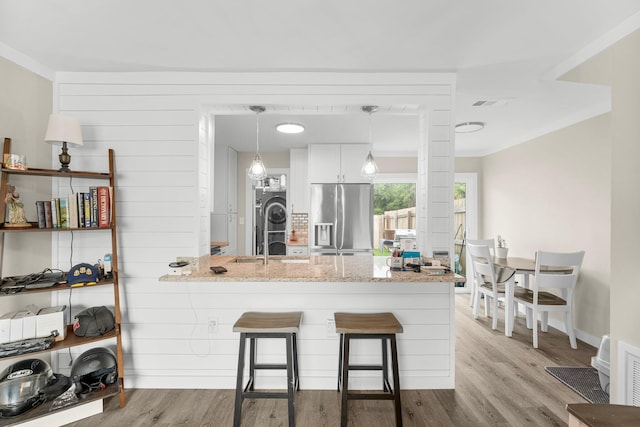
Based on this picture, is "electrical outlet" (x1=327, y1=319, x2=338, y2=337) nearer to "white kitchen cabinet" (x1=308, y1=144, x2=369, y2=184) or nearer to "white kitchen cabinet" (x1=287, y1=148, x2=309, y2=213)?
"white kitchen cabinet" (x1=308, y1=144, x2=369, y2=184)

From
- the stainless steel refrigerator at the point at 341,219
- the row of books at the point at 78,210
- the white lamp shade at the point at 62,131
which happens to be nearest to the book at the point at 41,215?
the row of books at the point at 78,210

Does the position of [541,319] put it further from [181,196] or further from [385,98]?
[181,196]

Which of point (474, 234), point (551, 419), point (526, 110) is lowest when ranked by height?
point (551, 419)

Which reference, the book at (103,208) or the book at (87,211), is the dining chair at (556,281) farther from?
the book at (87,211)

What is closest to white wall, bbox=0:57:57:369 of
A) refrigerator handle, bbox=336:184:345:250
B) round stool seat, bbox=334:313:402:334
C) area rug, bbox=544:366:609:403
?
round stool seat, bbox=334:313:402:334

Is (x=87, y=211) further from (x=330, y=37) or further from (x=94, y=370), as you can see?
(x=330, y=37)

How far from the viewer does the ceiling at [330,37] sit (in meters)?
1.72

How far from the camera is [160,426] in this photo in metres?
2.04

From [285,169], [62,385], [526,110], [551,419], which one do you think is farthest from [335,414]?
[285,169]

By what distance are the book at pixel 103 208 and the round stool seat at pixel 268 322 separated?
1208mm

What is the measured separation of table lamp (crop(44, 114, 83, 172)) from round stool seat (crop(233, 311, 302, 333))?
5.44ft

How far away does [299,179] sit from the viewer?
5.08 metres

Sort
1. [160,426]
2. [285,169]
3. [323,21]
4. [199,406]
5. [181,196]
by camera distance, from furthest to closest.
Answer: [285,169], [181,196], [199,406], [160,426], [323,21]

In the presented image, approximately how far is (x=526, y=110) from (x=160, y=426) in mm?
4330
